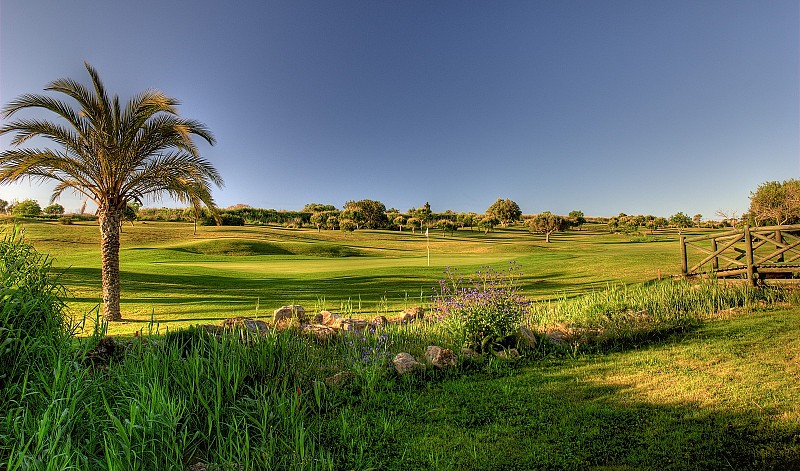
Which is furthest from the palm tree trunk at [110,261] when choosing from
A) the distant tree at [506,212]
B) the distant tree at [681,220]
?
the distant tree at [681,220]

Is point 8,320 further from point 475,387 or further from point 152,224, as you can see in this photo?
point 152,224

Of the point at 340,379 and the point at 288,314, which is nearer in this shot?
the point at 340,379

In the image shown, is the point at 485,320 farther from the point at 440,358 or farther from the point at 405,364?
the point at 405,364

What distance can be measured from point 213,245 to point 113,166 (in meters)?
22.0

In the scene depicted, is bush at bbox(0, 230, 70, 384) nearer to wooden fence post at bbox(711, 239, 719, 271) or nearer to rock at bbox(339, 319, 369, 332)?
rock at bbox(339, 319, 369, 332)

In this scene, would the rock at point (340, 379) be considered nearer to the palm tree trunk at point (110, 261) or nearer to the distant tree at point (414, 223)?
the palm tree trunk at point (110, 261)

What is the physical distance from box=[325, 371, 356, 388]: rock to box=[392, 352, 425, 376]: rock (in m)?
0.71

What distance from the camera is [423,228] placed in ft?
236

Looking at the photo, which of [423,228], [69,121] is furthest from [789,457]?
[423,228]

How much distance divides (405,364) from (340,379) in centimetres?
102

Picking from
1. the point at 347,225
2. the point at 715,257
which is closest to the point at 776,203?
the point at 715,257

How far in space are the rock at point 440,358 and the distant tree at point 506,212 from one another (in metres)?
70.9

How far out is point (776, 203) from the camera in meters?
45.8

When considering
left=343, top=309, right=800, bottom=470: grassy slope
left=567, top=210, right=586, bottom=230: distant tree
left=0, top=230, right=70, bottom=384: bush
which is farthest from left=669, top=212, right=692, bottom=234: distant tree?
left=0, top=230, right=70, bottom=384: bush
